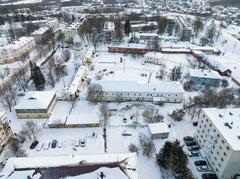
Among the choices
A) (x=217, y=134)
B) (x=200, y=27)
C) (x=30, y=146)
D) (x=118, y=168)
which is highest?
(x=200, y=27)

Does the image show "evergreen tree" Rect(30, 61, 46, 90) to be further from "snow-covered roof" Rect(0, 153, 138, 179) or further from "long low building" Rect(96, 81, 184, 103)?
"snow-covered roof" Rect(0, 153, 138, 179)

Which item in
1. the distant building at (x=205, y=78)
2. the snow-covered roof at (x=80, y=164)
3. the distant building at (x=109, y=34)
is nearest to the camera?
the snow-covered roof at (x=80, y=164)

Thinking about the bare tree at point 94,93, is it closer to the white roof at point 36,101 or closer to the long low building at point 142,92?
the long low building at point 142,92

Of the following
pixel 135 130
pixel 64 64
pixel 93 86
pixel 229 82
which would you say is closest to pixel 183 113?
pixel 135 130

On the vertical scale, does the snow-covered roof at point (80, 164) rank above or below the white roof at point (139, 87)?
below

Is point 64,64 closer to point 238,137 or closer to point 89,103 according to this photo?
point 89,103

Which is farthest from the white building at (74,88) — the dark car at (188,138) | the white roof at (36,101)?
the dark car at (188,138)
